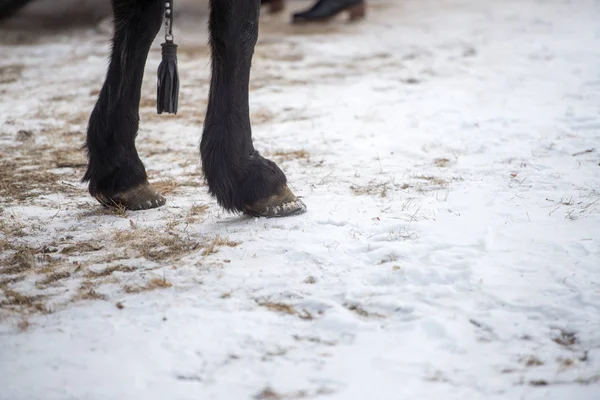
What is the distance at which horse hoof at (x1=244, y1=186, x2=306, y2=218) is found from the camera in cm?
257

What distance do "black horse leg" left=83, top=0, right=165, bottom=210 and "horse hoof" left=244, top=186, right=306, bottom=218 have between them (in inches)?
19.4

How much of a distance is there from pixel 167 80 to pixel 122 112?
212 mm

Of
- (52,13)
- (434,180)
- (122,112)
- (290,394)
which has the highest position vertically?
(52,13)

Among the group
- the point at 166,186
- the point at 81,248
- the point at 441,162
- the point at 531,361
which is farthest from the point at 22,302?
the point at 441,162

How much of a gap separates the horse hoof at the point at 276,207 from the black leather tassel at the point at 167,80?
1.61 feet

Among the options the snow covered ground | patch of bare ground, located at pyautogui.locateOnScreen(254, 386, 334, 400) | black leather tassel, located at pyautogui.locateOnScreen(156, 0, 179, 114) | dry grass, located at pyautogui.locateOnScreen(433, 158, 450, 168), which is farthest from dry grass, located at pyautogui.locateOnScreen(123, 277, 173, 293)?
dry grass, located at pyautogui.locateOnScreen(433, 158, 450, 168)

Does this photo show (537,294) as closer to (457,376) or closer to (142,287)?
(457,376)

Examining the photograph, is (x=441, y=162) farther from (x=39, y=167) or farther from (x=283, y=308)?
(x=39, y=167)

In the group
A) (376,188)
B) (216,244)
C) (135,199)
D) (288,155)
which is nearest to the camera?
(216,244)

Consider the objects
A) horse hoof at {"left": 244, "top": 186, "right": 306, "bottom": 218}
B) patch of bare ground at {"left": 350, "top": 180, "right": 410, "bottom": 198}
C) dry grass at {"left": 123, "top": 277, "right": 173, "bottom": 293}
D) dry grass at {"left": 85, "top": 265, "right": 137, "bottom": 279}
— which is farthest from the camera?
patch of bare ground at {"left": 350, "top": 180, "right": 410, "bottom": 198}

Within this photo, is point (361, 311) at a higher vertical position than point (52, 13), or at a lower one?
lower

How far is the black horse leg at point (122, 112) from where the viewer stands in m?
2.59

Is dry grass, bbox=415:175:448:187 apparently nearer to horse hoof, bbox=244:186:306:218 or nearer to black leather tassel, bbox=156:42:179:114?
horse hoof, bbox=244:186:306:218

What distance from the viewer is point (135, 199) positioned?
273 centimetres
